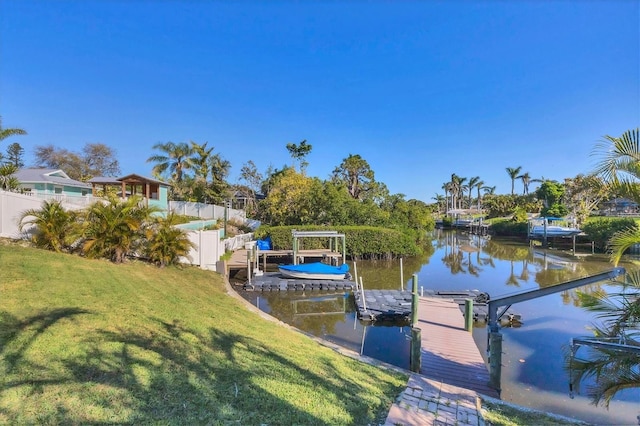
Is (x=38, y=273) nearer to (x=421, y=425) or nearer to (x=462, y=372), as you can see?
(x=421, y=425)

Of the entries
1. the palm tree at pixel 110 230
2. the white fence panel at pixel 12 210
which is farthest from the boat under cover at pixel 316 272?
the white fence panel at pixel 12 210

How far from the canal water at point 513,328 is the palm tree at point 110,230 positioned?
5665 millimetres

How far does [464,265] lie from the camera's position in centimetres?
2453

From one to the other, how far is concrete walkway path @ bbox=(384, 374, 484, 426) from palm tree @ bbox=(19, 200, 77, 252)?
11868 millimetres

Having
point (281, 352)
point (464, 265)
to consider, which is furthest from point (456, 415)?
point (464, 265)

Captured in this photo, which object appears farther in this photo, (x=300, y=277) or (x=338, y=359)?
(x=300, y=277)

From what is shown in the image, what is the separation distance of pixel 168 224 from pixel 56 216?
3653mm

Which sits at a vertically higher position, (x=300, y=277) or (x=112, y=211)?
(x=112, y=211)

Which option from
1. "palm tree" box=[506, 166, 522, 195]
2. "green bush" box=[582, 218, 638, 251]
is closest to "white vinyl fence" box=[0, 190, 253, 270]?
"green bush" box=[582, 218, 638, 251]

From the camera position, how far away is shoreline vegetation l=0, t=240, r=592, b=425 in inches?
134

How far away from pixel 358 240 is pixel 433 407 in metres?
19.6

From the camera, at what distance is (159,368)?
4.24m

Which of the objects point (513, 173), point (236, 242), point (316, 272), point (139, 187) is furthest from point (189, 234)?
point (513, 173)

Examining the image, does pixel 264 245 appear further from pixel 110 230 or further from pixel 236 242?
pixel 110 230
